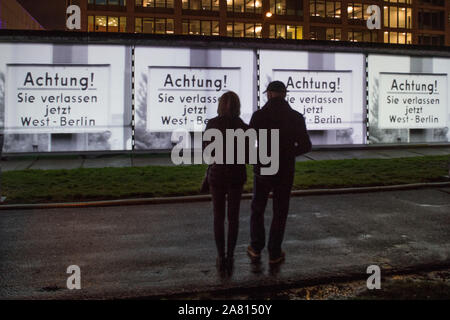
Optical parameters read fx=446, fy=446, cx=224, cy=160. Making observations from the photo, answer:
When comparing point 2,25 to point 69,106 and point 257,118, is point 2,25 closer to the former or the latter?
point 69,106

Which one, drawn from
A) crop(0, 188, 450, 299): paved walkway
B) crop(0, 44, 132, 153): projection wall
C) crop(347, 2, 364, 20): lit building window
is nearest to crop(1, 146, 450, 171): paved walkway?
crop(0, 44, 132, 153): projection wall

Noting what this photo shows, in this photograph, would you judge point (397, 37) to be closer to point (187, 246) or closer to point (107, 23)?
point (107, 23)

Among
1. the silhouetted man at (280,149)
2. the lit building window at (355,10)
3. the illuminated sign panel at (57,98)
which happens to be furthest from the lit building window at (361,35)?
the silhouetted man at (280,149)

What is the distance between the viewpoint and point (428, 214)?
303 inches

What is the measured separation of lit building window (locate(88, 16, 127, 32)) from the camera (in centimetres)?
6178

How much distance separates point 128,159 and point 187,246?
27.4 ft

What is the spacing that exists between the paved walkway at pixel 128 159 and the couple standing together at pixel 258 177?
825 cm

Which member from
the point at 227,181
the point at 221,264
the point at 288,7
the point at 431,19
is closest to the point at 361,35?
the point at 288,7

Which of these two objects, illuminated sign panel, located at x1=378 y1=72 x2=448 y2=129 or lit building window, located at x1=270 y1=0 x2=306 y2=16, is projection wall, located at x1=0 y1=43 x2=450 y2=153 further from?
lit building window, located at x1=270 y1=0 x2=306 y2=16

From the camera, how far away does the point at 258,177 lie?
200 inches

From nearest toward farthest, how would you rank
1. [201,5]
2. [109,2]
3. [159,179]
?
[159,179] → [109,2] → [201,5]

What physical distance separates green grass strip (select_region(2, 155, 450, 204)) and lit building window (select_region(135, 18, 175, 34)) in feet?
178

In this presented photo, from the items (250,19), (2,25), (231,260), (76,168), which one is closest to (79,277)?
(231,260)

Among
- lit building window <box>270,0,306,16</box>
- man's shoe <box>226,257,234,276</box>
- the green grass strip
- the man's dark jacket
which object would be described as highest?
lit building window <box>270,0,306,16</box>
